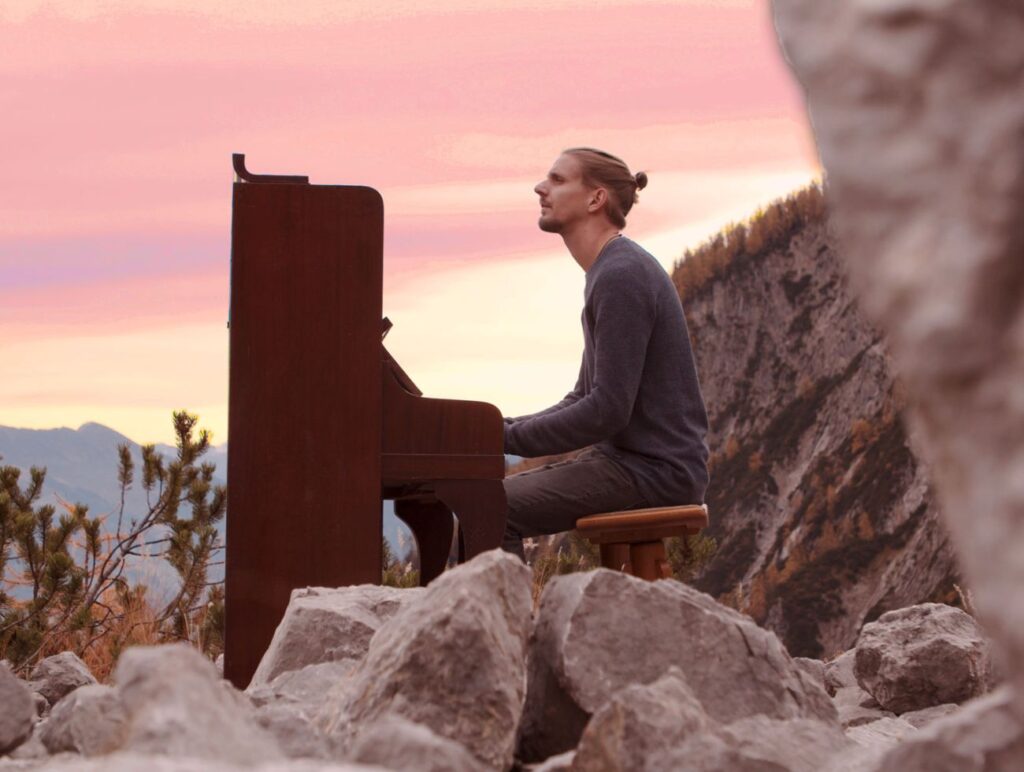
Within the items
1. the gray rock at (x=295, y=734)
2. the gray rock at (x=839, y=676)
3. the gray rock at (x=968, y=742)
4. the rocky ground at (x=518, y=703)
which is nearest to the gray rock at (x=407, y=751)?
the rocky ground at (x=518, y=703)

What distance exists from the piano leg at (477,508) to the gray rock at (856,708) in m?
1.34

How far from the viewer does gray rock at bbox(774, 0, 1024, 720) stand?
1.14 metres

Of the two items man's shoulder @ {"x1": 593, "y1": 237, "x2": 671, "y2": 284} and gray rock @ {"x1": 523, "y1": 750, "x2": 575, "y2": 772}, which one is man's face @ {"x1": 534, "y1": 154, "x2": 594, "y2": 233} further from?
gray rock @ {"x1": 523, "y1": 750, "x2": 575, "y2": 772}

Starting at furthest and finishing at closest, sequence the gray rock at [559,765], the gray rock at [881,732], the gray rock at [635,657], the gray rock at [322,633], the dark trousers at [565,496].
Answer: the dark trousers at [565,496] → the gray rock at [322,633] → the gray rock at [881,732] → the gray rock at [635,657] → the gray rock at [559,765]

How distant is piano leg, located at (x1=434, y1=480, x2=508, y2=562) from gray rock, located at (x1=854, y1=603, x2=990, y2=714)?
5.21ft

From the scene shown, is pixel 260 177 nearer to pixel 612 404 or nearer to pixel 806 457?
pixel 612 404

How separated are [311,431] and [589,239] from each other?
1284 millimetres

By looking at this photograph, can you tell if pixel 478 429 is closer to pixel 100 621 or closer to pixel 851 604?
pixel 100 621

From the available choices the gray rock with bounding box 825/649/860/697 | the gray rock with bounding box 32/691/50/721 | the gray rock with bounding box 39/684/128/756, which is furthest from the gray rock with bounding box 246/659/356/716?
the gray rock with bounding box 825/649/860/697

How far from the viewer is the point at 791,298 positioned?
16906 millimetres

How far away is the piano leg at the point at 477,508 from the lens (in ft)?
15.2

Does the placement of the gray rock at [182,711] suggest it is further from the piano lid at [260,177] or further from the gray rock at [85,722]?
the piano lid at [260,177]

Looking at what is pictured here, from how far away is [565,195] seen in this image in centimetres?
513

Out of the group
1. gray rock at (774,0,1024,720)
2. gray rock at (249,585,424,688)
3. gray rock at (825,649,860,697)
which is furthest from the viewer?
gray rock at (825,649,860,697)
